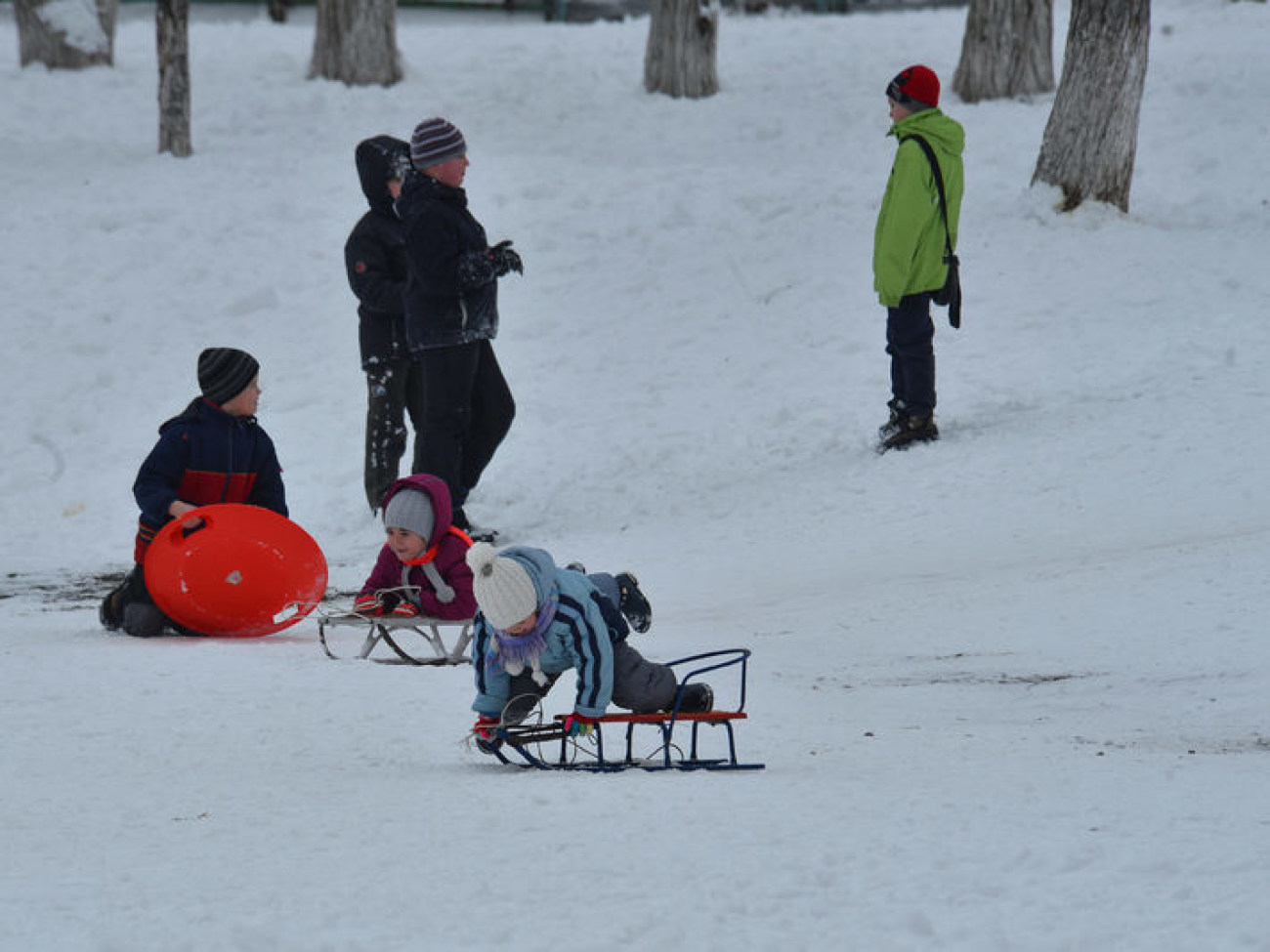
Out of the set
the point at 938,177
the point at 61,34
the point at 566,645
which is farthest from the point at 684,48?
the point at 566,645

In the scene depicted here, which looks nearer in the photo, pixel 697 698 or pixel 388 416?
pixel 697 698

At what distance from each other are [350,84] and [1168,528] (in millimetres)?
12653

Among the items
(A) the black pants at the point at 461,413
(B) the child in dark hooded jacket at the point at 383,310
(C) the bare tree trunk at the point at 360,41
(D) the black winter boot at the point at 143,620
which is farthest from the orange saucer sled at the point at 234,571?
(C) the bare tree trunk at the point at 360,41

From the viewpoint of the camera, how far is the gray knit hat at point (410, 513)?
6.69m

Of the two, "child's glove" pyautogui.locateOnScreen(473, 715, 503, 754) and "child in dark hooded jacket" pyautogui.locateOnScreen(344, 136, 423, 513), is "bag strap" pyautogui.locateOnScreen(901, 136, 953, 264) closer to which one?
"child in dark hooded jacket" pyautogui.locateOnScreen(344, 136, 423, 513)

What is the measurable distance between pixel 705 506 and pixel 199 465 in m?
3.27

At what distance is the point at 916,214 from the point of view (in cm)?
952

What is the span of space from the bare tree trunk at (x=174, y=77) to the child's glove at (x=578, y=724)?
11.9 meters

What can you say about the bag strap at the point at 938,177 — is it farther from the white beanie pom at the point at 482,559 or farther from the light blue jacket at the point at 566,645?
the white beanie pom at the point at 482,559

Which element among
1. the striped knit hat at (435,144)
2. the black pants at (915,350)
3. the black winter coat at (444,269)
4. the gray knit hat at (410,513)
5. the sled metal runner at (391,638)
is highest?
the striped knit hat at (435,144)

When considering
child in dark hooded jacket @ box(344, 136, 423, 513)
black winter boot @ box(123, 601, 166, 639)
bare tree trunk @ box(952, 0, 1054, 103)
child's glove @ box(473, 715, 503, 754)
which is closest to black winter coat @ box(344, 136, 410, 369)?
child in dark hooded jacket @ box(344, 136, 423, 513)

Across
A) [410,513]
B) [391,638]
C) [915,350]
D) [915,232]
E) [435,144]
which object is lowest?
[391,638]

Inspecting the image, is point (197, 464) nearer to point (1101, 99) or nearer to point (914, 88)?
point (914, 88)

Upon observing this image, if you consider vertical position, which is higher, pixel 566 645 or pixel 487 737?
pixel 566 645
